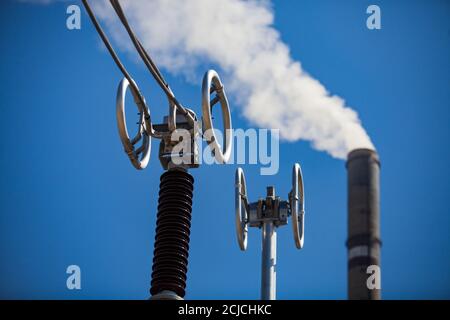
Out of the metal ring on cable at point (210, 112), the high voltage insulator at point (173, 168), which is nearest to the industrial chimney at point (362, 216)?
the metal ring on cable at point (210, 112)

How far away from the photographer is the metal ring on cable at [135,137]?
14.8 m

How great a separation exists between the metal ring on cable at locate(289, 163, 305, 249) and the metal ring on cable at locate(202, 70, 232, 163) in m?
3.29

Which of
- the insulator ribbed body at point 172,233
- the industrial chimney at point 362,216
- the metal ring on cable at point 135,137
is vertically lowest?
the insulator ribbed body at point 172,233

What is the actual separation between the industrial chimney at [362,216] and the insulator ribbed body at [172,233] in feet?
118

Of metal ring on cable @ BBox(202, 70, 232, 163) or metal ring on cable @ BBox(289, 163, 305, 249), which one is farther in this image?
metal ring on cable @ BBox(289, 163, 305, 249)

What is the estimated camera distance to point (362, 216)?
52.4m

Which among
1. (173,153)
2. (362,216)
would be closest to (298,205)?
(173,153)

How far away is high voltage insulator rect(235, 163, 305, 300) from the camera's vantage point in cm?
1860

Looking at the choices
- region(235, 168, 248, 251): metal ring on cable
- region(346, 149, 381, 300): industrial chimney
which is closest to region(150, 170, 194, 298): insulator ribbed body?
region(235, 168, 248, 251): metal ring on cable

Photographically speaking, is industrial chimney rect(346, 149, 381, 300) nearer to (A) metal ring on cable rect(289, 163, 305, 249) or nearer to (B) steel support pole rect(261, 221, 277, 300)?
(B) steel support pole rect(261, 221, 277, 300)

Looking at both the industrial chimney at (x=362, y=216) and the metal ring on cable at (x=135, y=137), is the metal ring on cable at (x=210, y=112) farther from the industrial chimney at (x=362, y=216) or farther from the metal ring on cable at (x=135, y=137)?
the industrial chimney at (x=362, y=216)

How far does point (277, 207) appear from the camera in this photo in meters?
19.5
